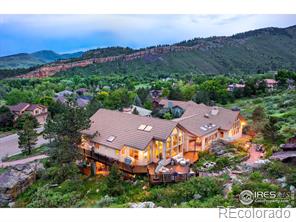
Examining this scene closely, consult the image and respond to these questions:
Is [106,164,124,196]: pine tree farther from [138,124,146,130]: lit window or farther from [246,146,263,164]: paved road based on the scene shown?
[246,146,263,164]: paved road

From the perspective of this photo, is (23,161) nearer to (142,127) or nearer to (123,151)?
(123,151)

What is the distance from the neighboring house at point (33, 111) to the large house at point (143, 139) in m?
12.8

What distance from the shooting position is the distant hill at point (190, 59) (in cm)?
5622

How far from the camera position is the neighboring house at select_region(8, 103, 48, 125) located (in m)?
23.7

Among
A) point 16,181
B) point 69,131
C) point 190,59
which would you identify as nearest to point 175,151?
point 69,131

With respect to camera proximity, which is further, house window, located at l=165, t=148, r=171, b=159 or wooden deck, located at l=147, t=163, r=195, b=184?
house window, located at l=165, t=148, r=171, b=159

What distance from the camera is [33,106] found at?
24609mm

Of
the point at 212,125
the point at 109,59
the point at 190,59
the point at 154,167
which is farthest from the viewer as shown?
the point at 190,59

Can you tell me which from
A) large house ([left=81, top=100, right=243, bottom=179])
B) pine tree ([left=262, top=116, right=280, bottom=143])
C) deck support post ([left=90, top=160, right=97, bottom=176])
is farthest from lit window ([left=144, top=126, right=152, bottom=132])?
pine tree ([left=262, top=116, right=280, bottom=143])

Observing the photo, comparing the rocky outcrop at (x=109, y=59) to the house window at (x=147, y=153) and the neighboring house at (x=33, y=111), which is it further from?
the house window at (x=147, y=153)

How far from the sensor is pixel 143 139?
35.0 ft

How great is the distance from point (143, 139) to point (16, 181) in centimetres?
539

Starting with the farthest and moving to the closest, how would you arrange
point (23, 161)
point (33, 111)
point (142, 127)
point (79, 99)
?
1. point (79, 99)
2. point (33, 111)
3. point (23, 161)
4. point (142, 127)
